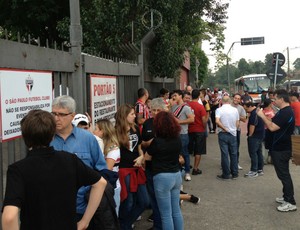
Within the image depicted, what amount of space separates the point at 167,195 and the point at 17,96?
2139 mm

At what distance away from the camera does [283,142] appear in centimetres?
599

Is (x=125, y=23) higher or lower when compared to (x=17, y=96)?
higher

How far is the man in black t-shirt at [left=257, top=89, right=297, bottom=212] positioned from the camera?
19.4 ft

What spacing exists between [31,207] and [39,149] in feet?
1.11

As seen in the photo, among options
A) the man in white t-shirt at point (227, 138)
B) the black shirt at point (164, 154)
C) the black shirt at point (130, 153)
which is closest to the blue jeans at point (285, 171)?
the man in white t-shirt at point (227, 138)

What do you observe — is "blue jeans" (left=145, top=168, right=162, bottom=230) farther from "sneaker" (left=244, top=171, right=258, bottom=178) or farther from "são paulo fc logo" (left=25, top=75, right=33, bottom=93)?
"sneaker" (left=244, top=171, right=258, bottom=178)

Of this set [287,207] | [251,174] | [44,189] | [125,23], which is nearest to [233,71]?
[125,23]

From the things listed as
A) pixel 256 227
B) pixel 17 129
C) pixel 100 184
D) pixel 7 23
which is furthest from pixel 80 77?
pixel 7 23

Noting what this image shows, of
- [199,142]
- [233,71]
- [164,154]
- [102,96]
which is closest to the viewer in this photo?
[164,154]

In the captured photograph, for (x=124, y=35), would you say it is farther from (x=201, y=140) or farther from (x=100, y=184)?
(x=100, y=184)

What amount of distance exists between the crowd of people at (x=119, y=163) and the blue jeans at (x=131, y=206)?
13 mm

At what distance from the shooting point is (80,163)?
2.46 metres

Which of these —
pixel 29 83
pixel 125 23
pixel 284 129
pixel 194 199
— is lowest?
pixel 194 199

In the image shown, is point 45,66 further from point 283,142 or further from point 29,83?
point 283,142
